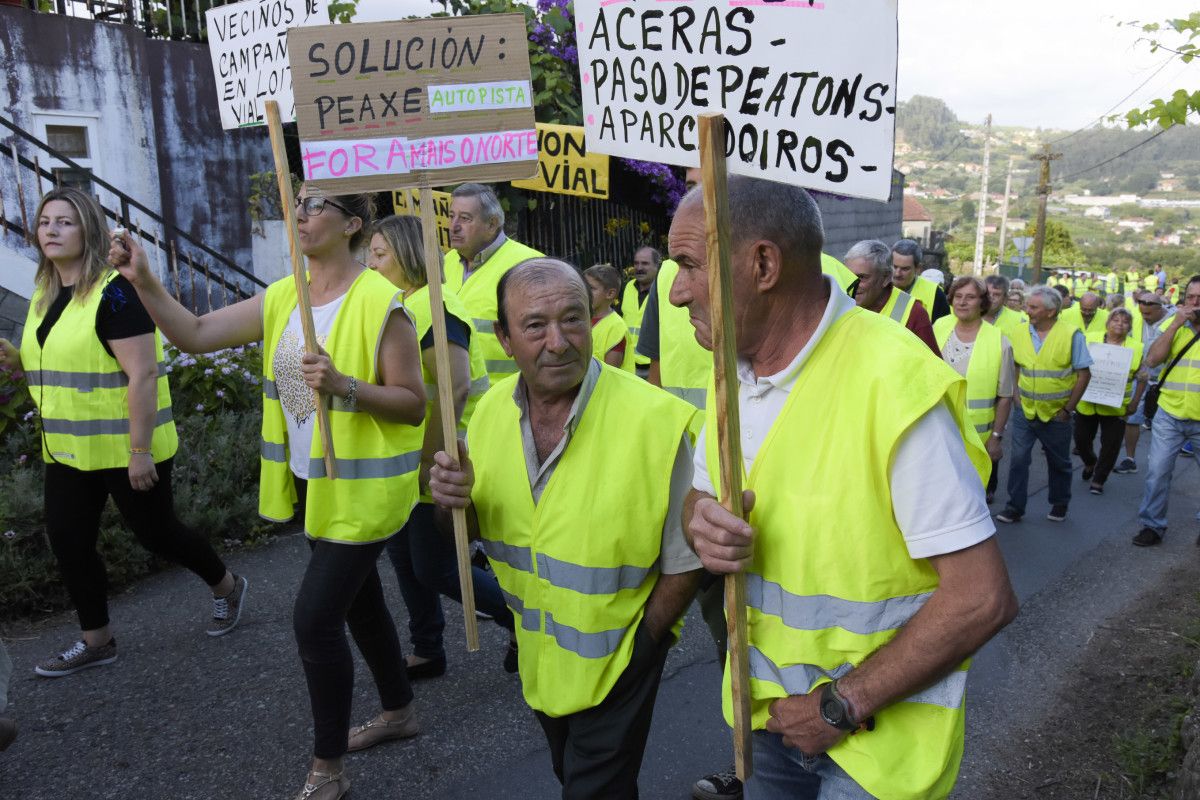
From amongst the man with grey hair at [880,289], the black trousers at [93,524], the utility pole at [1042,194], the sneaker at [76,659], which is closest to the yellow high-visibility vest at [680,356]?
the man with grey hair at [880,289]

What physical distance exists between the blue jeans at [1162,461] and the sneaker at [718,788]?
5.06 metres

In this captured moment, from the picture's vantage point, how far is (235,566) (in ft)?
18.9

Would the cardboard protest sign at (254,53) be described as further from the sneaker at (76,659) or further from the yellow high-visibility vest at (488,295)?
the sneaker at (76,659)

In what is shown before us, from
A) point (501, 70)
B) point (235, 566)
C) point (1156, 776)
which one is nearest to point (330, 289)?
point (501, 70)

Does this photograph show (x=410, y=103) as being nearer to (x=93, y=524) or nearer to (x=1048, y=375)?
(x=93, y=524)

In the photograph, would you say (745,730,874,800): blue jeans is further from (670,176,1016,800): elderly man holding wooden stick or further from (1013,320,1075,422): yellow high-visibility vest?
(1013,320,1075,422): yellow high-visibility vest

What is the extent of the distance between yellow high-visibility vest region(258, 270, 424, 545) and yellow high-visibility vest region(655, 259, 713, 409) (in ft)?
4.03

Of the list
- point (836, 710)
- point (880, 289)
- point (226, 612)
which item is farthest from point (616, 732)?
point (880, 289)

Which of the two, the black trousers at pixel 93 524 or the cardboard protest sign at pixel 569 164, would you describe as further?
the cardboard protest sign at pixel 569 164

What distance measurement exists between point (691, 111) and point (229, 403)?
5.96 metres

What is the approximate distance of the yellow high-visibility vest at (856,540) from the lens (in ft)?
5.57

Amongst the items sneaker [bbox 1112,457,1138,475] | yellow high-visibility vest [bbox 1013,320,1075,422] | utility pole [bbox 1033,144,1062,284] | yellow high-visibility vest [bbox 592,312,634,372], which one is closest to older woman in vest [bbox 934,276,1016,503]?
yellow high-visibility vest [bbox 1013,320,1075,422]


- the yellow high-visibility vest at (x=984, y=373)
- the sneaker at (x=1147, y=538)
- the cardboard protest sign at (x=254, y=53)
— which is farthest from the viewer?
the sneaker at (x=1147, y=538)

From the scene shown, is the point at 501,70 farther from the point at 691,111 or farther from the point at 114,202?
the point at 114,202
